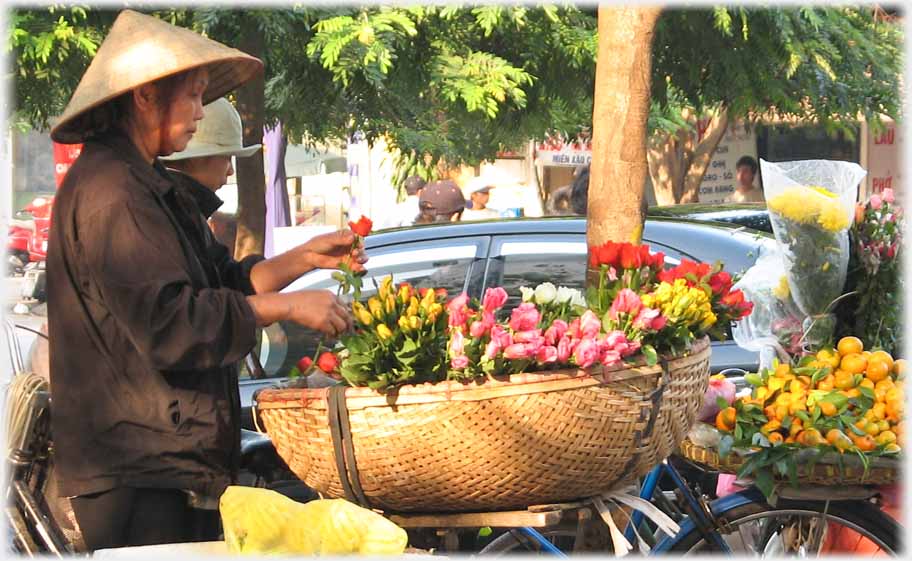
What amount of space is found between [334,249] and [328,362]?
38cm

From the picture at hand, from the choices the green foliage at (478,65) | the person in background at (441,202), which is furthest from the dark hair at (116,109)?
the person in background at (441,202)

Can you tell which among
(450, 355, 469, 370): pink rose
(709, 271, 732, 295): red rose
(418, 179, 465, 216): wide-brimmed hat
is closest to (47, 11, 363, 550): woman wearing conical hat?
(450, 355, 469, 370): pink rose

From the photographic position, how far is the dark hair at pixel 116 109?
8.90 feet

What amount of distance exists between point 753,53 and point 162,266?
3729mm

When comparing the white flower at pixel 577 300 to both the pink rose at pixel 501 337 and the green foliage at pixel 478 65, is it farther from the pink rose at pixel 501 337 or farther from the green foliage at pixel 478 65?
the green foliage at pixel 478 65

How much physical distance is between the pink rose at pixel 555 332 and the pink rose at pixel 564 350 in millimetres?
13

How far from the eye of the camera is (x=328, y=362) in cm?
263

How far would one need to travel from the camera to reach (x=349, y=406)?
2.53 m

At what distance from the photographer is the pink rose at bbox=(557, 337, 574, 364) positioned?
2516mm

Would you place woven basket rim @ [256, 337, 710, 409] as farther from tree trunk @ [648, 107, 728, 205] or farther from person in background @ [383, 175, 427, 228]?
tree trunk @ [648, 107, 728, 205]

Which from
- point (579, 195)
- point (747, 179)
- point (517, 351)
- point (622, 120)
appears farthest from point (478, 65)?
point (747, 179)

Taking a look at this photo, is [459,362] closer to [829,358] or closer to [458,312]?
[458,312]

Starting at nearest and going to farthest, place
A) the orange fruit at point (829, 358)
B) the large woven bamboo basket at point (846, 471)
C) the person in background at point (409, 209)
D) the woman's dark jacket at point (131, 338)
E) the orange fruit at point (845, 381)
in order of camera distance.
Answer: the woman's dark jacket at point (131, 338) → the large woven bamboo basket at point (846, 471) → the orange fruit at point (845, 381) → the orange fruit at point (829, 358) → the person in background at point (409, 209)

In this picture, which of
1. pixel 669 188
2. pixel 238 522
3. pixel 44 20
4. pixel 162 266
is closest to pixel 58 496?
pixel 162 266
